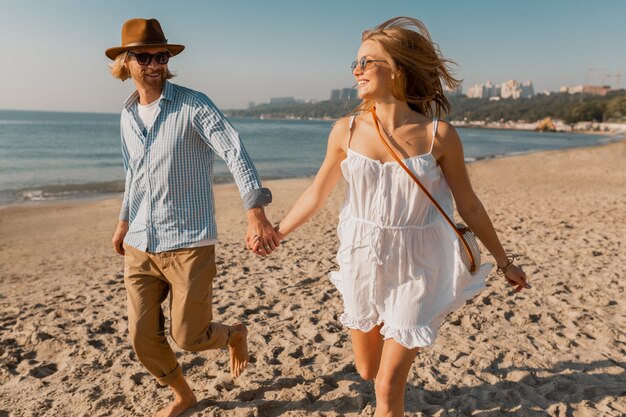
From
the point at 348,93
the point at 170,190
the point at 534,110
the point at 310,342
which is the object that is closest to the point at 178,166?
the point at 170,190

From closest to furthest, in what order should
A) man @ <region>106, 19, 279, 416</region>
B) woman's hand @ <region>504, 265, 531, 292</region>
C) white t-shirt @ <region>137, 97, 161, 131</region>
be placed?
woman's hand @ <region>504, 265, 531, 292</region> → man @ <region>106, 19, 279, 416</region> → white t-shirt @ <region>137, 97, 161, 131</region>

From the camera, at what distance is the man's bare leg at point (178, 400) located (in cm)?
311

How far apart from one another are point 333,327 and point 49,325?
104 inches

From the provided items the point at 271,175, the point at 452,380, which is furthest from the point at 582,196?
the point at 271,175

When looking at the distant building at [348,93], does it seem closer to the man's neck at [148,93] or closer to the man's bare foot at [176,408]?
the man's neck at [148,93]

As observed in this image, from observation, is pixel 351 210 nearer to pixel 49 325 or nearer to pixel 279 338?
pixel 279 338

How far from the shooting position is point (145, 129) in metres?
2.78

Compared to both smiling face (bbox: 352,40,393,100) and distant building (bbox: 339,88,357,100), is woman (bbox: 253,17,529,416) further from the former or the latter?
distant building (bbox: 339,88,357,100)

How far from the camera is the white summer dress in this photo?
2.28 metres

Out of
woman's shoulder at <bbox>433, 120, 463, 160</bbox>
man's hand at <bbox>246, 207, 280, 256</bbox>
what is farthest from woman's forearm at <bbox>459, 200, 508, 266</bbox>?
man's hand at <bbox>246, 207, 280, 256</bbox>

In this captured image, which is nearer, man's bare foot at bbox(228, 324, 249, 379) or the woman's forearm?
the woman's forearm

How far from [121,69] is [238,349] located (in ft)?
6.02

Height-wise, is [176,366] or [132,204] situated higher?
[132,204]

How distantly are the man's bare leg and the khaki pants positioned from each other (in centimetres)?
21
